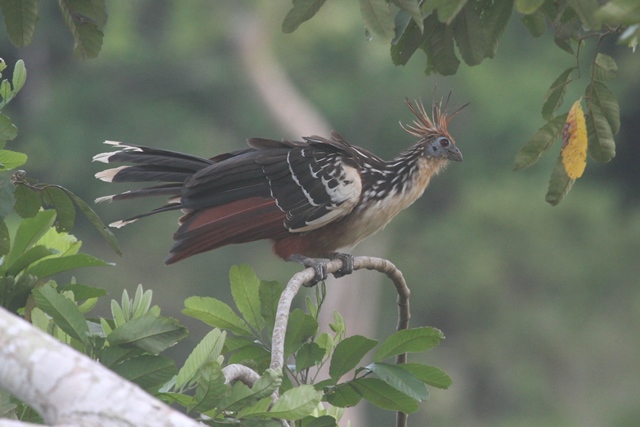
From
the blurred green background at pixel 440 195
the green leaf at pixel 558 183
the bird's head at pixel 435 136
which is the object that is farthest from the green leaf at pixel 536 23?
the blurred green background at pixel 440 195

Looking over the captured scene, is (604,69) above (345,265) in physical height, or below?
above

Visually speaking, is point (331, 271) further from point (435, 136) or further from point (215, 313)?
point (435, 136)

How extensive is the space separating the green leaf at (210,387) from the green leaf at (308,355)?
0.42 m

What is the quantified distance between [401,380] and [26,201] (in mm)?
852

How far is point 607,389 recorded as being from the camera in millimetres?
14359

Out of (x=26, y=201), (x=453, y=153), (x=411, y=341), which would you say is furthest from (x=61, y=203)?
(x=453, y=153)

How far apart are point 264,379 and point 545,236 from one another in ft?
45.3

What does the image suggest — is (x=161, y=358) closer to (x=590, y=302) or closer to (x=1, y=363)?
(x=1, y=363)

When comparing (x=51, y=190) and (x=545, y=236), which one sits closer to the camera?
(x=51, y=190)

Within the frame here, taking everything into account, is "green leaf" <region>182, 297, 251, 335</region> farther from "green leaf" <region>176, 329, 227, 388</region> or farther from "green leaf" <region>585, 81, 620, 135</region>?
"green leaf" <region>585, 81, 620, 135</region>

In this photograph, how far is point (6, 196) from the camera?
2.13 meters

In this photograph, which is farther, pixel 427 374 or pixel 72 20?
pixel 72 20

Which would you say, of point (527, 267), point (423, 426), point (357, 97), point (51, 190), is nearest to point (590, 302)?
point (527, 267)

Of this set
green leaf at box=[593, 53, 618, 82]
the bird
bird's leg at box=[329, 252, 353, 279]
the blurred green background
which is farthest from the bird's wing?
the blurred green background
